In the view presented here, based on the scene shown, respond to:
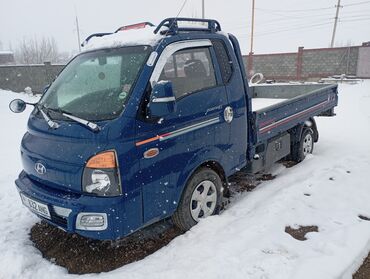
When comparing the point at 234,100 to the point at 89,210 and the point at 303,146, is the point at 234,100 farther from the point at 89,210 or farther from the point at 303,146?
the point at 303,146

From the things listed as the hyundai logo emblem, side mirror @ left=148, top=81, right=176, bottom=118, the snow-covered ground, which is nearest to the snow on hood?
side mirror @ left=148, top=81, right=176, bottom=118

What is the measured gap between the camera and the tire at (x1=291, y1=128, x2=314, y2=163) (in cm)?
574

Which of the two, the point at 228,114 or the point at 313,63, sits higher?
the point at 313,63

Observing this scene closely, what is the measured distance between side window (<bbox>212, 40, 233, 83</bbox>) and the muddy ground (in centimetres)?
185

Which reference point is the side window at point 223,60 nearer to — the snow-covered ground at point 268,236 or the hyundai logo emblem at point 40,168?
the snow-covered ground at point 268,236

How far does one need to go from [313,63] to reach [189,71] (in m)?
21.2

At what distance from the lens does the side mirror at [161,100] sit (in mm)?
2814

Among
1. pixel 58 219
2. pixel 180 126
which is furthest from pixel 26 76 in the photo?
pixel 180 126

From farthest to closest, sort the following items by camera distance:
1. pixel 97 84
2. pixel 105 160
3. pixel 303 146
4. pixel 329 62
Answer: pixel 329 62
pixel 303 146
pixel 97 84
pixel 105 160

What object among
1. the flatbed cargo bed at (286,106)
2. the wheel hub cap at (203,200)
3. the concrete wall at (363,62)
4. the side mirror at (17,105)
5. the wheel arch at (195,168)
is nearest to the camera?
the wheel arch at (195,168)

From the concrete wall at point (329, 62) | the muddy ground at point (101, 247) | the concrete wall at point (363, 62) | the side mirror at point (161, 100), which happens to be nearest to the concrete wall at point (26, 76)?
the concrete wall at point (329, 62)

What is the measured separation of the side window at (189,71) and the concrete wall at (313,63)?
20.5 m

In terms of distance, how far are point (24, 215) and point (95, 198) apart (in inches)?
75.7

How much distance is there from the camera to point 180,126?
3.25 metres
